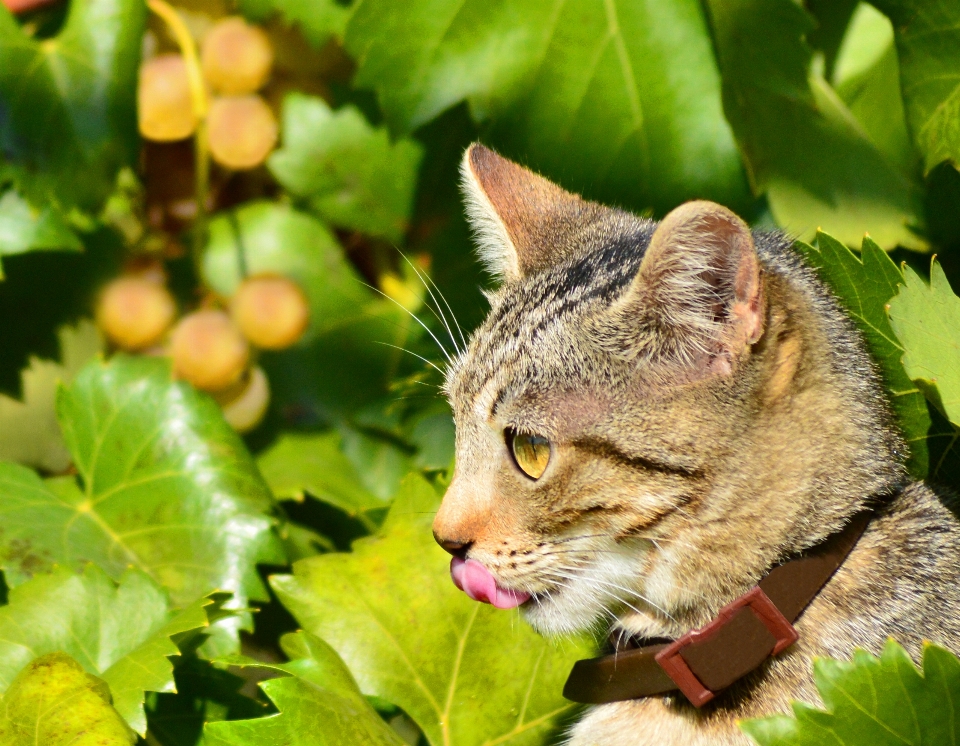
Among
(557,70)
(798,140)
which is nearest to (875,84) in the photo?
(798,140)

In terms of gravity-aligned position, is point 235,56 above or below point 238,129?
above

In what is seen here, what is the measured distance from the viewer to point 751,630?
1.05m

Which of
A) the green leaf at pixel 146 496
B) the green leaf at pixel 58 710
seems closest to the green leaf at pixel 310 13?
the green leaf at pixel 146 496

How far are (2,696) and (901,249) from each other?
1376 mm

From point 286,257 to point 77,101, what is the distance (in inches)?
16.9

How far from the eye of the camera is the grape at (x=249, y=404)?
1.77 meters

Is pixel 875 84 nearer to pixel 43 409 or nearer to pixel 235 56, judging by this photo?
pixel 235 56

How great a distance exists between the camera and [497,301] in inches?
52.9

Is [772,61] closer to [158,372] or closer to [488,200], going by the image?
[488,200]

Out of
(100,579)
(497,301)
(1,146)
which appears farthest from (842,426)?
(1,146)

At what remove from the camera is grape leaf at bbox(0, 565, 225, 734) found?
116cm

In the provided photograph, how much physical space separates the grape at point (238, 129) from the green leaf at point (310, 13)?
0.56 ft

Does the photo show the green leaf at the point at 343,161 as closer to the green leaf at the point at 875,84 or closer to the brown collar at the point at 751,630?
the green leaf at the point at 875,84

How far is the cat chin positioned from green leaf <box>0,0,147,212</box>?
99 cm
